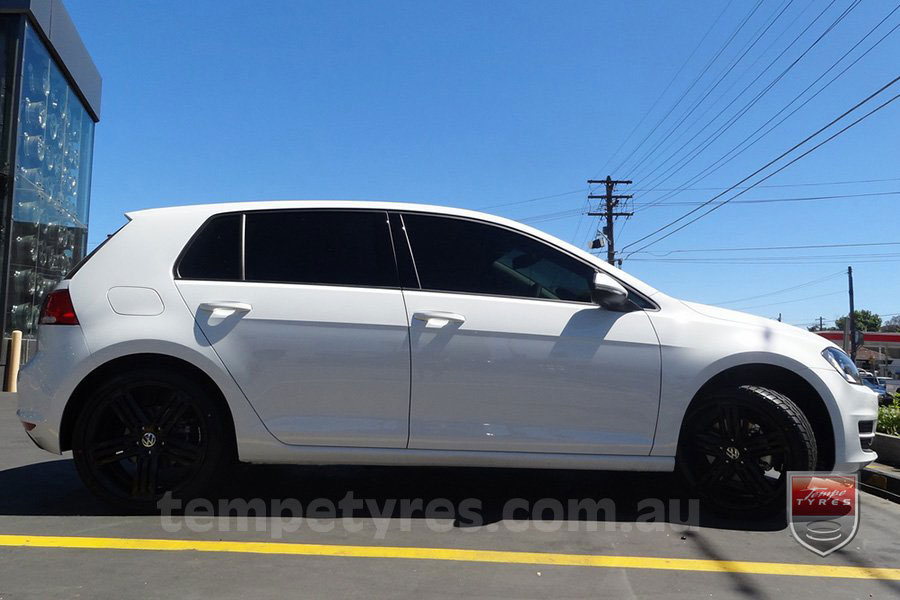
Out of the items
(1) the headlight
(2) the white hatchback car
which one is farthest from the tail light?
(1) the headlight

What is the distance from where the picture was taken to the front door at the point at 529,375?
12.2 ft

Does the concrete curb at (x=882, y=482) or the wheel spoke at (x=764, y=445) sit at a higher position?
the wheel spoke at (x=764, y=445)

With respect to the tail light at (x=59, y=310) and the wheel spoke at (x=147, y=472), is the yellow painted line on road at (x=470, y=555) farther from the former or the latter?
the tail light at (x=59, y=310)

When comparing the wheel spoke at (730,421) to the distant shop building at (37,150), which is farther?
the distant shop building at (37,150)

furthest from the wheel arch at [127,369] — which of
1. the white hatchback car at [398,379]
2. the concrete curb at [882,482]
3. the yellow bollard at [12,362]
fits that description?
the yellow bollard at [12,362]

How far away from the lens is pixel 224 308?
12.4 ft

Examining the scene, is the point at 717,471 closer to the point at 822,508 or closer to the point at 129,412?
the point at 822,508

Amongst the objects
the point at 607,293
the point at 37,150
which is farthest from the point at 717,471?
the point at 37,150

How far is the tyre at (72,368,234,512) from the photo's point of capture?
147 inches

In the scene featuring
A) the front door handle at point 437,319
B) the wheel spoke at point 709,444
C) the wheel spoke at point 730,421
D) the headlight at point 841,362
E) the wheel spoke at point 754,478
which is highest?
the front door handle at point 437,319

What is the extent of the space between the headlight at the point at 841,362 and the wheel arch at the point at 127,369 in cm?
329

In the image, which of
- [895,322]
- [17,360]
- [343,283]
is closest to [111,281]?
[343,283]

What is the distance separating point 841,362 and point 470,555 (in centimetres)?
235

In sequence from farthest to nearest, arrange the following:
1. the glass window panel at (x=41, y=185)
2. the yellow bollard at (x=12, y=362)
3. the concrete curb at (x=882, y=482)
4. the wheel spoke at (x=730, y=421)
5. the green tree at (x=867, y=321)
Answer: the green tree at (x=867, y=321)
the glass window panel at (x=41, y=185)
the yellow bollard at (x=12, y=362)
the concrete curb at (x=882, y=482)
the wheel spoke at (x=730, y=421)
